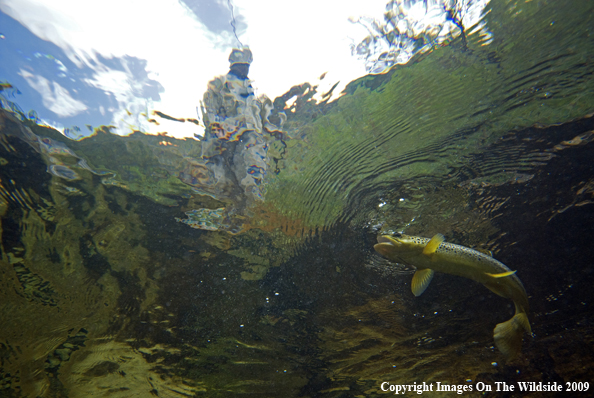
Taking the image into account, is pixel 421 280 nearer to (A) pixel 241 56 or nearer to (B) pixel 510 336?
(B) pixel 510 336

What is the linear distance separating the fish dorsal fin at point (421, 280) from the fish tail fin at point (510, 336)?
36.1 inches

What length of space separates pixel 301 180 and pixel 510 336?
4918 millimetres

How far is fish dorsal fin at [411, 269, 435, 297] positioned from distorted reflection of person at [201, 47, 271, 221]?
4354 mm

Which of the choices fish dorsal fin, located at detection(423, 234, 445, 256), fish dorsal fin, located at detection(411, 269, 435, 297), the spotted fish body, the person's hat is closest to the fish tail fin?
the spotted fish body

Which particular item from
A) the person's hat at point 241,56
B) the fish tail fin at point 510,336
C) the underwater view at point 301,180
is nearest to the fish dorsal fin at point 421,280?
the underwater view at point 301,180

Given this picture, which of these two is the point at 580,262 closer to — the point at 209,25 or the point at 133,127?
the point at 209,25

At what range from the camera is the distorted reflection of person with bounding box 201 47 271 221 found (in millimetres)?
5004

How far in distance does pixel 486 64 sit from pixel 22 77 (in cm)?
896

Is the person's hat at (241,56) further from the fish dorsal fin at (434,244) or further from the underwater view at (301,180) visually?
the fish dorsal fin at (434,244)

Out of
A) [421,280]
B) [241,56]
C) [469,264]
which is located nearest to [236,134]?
[241,56]

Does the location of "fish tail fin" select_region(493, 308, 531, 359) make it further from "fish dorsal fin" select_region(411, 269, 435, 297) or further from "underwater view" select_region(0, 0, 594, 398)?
"fish dorsal fin" select_region(411, 269, 435, 297)

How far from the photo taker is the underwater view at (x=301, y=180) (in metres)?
4.43

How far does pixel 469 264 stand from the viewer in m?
3.18

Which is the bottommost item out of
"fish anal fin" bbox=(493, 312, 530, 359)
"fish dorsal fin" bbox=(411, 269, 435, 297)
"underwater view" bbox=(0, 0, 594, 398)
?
"fish anal fin" bbox=(493, 312, 530, 359)
